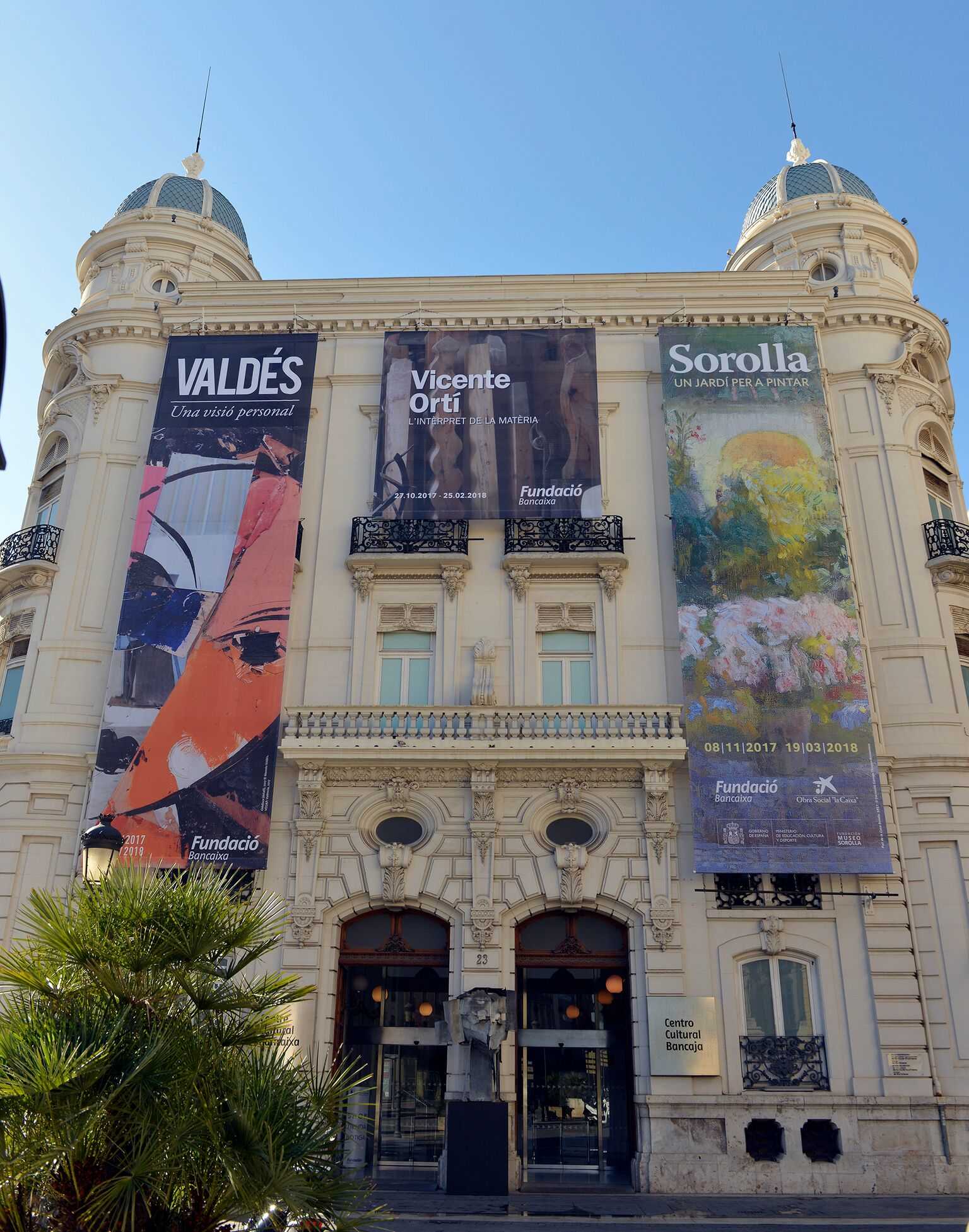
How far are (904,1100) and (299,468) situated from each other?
18.5 m

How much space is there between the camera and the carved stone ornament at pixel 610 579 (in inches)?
919

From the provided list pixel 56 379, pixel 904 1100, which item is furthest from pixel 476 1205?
pixel 56 379

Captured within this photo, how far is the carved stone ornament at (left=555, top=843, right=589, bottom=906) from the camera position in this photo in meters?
20.4

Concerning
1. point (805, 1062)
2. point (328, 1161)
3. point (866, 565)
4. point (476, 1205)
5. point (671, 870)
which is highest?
point (866, 565)

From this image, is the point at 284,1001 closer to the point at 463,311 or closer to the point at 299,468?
the point at 299,468

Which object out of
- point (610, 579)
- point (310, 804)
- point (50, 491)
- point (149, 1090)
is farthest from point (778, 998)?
point (50, 491)

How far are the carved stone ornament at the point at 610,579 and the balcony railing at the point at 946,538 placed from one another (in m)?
7.16

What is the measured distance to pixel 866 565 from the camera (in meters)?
23.5

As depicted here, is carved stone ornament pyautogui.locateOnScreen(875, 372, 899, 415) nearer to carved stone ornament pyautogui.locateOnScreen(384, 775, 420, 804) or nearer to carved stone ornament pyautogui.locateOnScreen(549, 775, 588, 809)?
carved stone ornament pyautogui.locateOnScreen(549, 775, 588, 809)

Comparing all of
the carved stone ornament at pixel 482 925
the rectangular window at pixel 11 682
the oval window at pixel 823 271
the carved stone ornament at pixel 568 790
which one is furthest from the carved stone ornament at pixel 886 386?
the rectangular window at pixel 11 682

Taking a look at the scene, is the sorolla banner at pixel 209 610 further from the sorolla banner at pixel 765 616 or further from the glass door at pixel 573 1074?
the sorolla banner at pixel 765 616

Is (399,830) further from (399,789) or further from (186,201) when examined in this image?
(186,201)

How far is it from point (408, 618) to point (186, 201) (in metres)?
15.8

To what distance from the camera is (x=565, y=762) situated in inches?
828
